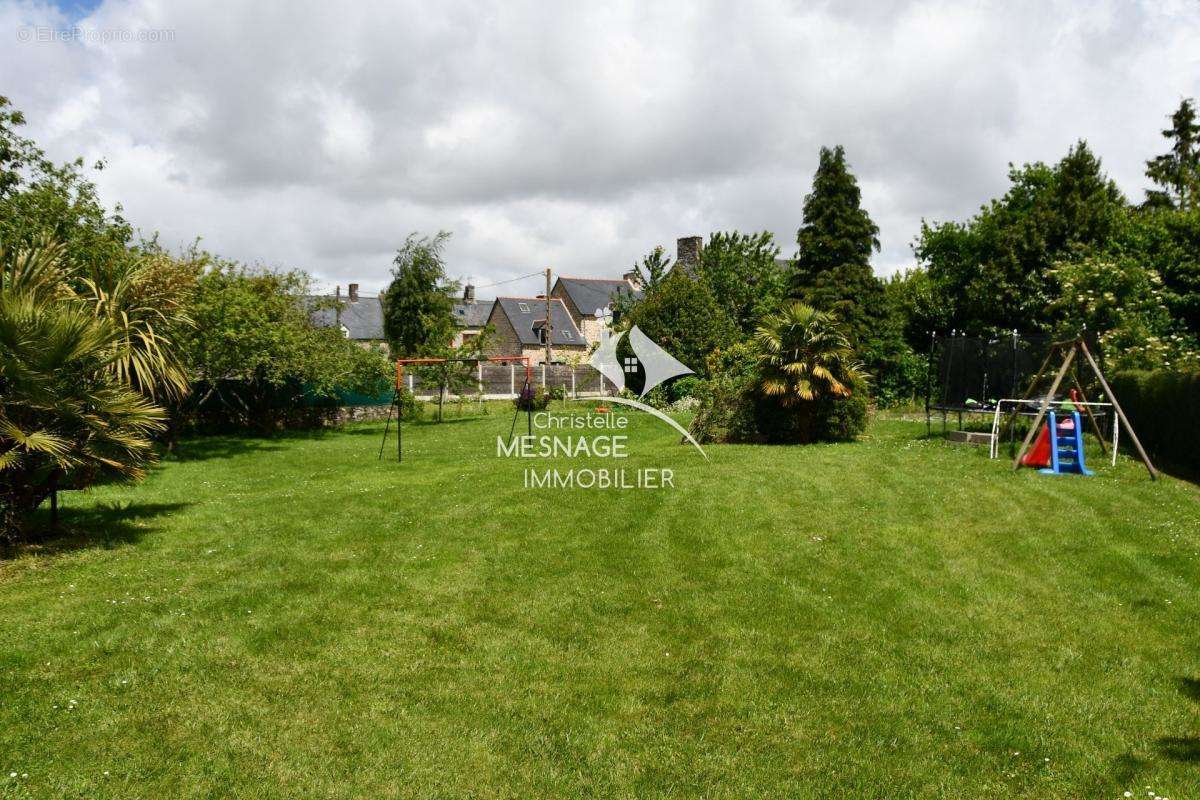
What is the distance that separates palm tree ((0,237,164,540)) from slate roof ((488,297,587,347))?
45.3 meters

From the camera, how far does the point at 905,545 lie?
8.66m

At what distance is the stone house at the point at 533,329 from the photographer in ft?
178

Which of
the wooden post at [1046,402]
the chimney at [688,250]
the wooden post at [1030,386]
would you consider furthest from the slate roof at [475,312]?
the wooden post at [1046,402]

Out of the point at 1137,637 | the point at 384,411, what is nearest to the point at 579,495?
the point at 1137,637

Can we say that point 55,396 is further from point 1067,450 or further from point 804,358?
point 1067,450

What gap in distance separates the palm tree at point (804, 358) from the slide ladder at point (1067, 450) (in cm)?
410

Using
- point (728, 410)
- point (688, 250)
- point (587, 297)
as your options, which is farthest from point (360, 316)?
point (728, 410)

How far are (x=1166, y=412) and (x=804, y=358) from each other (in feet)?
20.4

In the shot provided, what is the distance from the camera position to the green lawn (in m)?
4.49

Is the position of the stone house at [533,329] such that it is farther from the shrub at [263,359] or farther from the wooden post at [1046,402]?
the wooden post at [1046,402]

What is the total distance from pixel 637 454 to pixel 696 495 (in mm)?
4297

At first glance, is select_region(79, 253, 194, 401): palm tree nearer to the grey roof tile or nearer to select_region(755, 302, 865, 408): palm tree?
select_region(755, 302, 865, 408): palm tree

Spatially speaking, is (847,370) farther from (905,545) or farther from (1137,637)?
(1137,637)

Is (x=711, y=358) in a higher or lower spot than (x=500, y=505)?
higher
